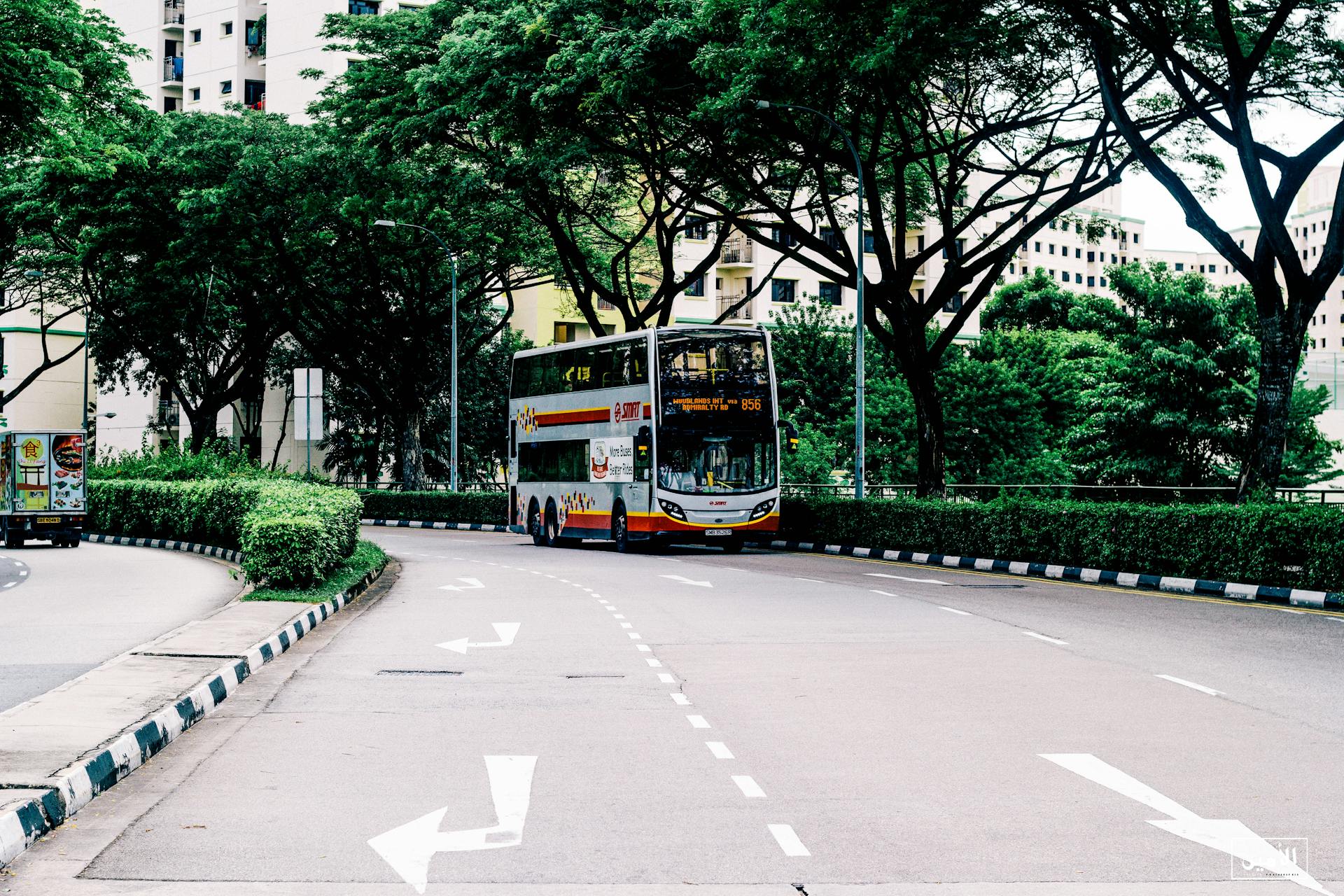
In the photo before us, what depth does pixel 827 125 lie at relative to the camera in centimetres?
3164

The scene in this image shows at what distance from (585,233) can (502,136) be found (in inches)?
644

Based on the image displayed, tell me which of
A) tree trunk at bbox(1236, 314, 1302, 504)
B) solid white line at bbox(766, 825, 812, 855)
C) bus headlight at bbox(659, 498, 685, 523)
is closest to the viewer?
solid white line at bbox(766, 825, 812, 855)

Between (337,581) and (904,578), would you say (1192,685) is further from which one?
(904,578)

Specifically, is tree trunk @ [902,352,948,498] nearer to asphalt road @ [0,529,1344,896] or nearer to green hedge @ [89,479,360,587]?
green hedge @ [89,479,360,587]

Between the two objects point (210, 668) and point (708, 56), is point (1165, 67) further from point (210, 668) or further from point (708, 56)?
point (210, 668)

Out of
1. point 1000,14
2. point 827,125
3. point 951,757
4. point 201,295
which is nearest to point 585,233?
point 201,295

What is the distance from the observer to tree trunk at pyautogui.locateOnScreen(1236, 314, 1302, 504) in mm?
Result: 23297

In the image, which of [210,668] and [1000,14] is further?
[1000,14]

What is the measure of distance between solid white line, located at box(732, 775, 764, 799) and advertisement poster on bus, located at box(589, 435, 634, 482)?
2549 cm

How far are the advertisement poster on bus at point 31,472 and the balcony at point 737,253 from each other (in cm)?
3915

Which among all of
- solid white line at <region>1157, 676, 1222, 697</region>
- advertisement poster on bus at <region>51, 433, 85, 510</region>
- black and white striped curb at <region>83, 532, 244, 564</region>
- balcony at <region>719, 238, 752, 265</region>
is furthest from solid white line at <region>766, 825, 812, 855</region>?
balcony at <region>719, 238, 752, 265</region>

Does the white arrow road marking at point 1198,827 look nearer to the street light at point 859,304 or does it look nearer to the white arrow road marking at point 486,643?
the white arrow road marking at point 486,643

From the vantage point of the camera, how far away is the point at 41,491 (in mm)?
38969

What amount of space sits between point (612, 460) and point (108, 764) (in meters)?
26.8
